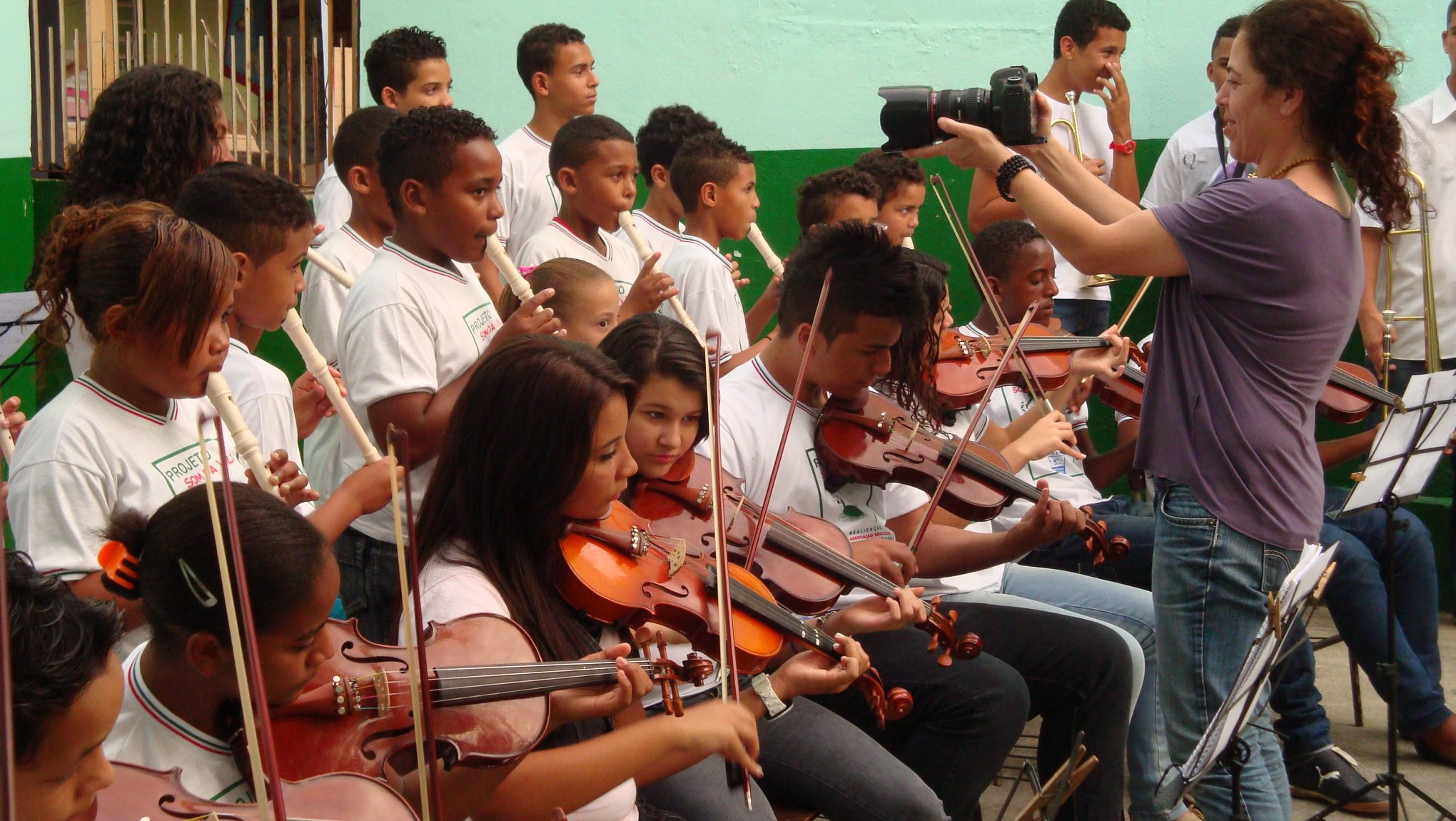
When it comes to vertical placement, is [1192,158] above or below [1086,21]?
below

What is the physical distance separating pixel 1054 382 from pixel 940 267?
591 mm

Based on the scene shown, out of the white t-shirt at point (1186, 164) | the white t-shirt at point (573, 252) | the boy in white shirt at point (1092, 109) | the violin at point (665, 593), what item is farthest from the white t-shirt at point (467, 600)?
the white t-shirt at point (1186, 164)

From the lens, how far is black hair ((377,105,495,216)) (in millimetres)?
2855

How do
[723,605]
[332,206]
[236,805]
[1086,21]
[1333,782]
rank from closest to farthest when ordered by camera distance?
[236,805] < [723,605] < [1333,782] < [332,206] < [1086,21]

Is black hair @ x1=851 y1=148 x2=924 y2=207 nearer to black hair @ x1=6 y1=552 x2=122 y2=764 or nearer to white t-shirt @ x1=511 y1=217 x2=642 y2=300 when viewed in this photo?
white t-shirt @ x1=511 y1=217 x2=642 y2=300

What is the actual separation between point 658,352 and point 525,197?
2143 millimetres

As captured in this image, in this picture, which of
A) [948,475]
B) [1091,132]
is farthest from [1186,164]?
[948,475]

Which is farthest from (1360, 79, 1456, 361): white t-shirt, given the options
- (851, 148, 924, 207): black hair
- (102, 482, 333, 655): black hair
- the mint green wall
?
(102, 482, 333, 655): black hair

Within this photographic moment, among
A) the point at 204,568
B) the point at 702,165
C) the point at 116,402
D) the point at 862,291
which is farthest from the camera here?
the point at 702,165

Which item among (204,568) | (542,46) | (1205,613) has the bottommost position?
(1205,613)

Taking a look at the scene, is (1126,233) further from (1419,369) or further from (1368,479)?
(1419,369)

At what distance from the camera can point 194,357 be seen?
204 cm

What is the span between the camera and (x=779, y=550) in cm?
255

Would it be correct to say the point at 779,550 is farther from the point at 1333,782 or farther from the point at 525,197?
the point at 525,197
